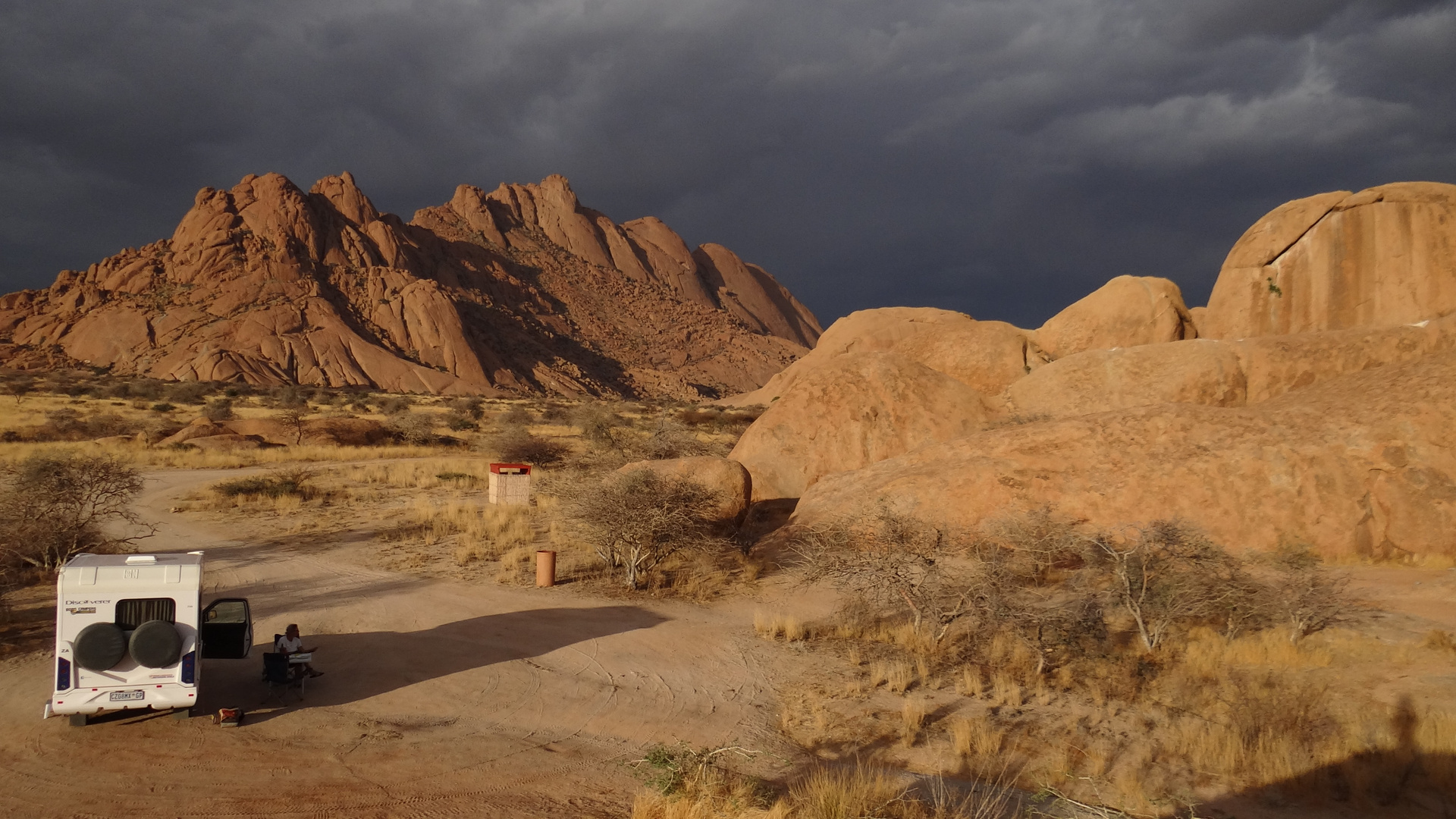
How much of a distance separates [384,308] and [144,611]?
8330 cm

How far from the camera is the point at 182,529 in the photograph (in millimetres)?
16094

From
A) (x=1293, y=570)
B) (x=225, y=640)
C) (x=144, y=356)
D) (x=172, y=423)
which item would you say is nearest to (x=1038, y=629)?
(x=1293, y=570)

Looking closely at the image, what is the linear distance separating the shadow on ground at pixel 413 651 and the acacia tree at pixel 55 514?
5.63 m

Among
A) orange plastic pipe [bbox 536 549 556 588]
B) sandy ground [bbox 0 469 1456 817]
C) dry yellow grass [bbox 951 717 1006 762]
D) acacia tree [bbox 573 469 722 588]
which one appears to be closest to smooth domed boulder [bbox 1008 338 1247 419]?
sandy ground [bbox 0 469 1456 817]

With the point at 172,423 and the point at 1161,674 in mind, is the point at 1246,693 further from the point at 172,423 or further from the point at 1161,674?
the point at 172,423

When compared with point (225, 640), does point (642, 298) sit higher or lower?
higher

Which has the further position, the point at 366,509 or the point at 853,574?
the point at 366,509

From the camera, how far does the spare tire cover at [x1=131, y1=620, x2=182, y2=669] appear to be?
249 inches

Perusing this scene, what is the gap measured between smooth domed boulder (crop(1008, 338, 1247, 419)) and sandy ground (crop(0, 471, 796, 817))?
9535mm

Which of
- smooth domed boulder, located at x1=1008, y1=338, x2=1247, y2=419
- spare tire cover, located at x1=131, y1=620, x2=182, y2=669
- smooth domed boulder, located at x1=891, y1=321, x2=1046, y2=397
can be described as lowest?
spare tire cover, located at x1=131, y1=620, x2=182, y2=669

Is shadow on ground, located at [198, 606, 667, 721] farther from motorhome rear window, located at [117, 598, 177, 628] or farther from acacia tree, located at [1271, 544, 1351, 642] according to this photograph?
acacia tree, located at [1271, 544, 1351, 642]

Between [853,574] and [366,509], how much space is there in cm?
1392

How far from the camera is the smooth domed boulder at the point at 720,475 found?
1494 cm

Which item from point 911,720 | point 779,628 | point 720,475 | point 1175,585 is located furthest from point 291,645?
point 1175,585
